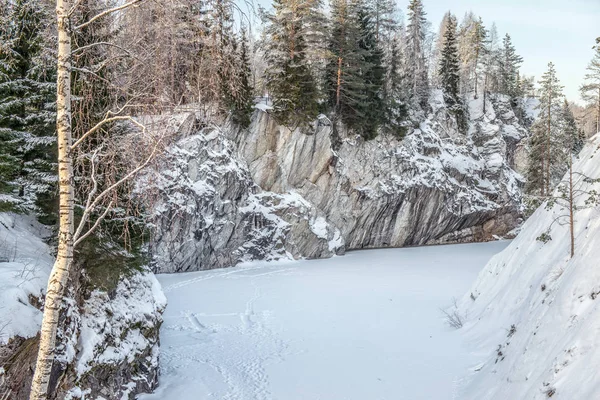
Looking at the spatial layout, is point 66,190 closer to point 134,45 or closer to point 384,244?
point 134,45

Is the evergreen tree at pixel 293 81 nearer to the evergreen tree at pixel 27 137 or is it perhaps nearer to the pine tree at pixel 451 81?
the evergreen tree at pixel 27 137

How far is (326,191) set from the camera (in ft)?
83.8

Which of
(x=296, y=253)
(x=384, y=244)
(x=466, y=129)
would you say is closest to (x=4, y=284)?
(x=296, y=253)

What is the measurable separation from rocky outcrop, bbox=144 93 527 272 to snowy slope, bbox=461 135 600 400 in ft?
42.4

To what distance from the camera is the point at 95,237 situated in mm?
6035

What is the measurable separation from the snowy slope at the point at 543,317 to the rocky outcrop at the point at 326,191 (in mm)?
12935

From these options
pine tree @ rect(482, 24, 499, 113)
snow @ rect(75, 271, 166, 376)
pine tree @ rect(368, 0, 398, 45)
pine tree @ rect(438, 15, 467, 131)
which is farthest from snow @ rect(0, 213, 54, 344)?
pine tree @ rect(482, 24, 499, 113)

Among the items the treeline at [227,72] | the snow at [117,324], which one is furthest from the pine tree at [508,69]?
the snow at [117,324]

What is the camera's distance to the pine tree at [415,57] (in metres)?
33.9

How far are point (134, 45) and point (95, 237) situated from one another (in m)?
3.81

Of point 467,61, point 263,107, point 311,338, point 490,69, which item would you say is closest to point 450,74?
point 467,61

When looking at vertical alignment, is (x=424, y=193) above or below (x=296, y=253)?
above

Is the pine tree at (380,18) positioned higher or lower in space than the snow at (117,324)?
higher

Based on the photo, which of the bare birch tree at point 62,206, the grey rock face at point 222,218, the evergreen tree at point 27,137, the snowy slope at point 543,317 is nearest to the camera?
the bare birch tree at point 62,206
